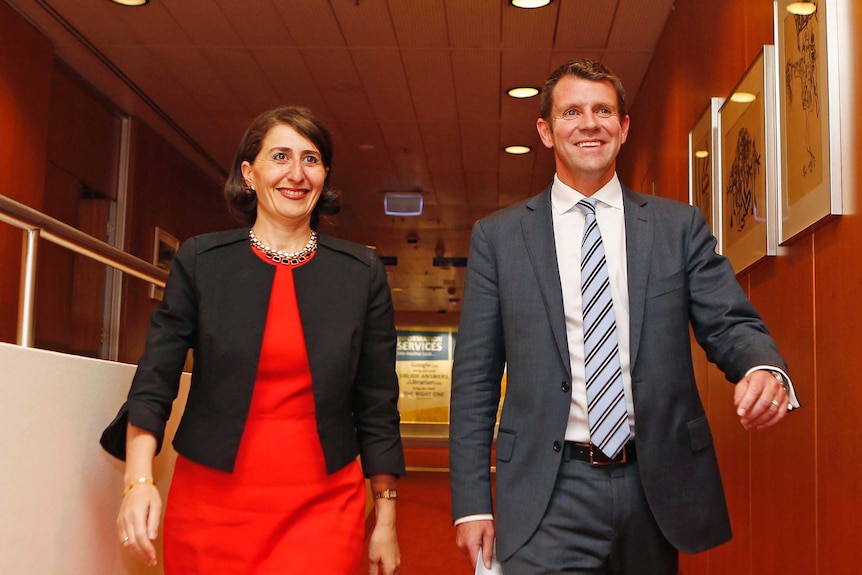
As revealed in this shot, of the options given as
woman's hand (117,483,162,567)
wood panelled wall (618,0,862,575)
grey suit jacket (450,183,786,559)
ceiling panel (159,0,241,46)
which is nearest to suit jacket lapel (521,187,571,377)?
grey suit jacket (450,183,786,559)

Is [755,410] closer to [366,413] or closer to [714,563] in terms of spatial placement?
[366,413]

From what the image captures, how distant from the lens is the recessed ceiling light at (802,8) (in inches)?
118

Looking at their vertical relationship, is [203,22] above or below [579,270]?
above

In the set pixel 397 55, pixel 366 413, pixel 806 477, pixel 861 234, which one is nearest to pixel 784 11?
pixel 861 234

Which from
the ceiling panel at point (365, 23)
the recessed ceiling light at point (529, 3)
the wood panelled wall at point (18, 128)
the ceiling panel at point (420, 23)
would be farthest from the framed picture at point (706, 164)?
the wood panelled wall at point (18, 128)

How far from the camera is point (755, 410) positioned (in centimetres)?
180

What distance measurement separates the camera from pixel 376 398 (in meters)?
2.33

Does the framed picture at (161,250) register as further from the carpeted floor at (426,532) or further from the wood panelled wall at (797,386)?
the wood panelled wall at (797,386)

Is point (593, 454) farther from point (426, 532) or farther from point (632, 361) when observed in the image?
point (426, 532)

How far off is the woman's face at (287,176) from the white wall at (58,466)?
626 millimetres

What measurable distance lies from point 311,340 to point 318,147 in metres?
0.50

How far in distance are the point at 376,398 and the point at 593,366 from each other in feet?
1.79

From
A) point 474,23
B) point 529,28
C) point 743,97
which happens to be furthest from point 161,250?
point 743,97

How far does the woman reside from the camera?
210 centimetres
